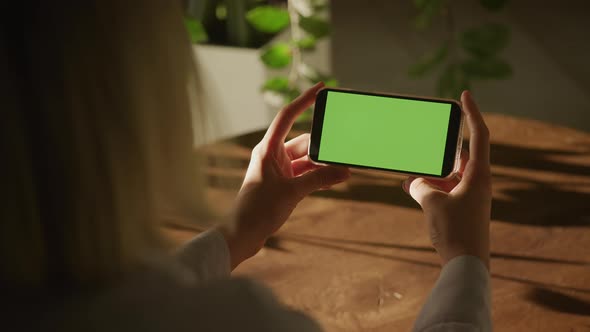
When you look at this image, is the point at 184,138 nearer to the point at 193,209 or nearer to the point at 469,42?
the point at 193,209

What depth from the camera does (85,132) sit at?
39cm

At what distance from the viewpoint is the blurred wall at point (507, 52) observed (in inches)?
86.7

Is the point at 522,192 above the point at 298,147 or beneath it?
beneath

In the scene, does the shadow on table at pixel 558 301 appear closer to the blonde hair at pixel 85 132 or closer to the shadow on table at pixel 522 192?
the shadow on table at pixel 522 192

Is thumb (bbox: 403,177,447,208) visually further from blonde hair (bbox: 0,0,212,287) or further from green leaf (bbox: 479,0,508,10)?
green leaf (bbox: 479,0,508,10)

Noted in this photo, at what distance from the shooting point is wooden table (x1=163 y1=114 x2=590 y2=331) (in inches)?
31.2

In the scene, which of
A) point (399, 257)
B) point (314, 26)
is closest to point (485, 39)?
point (314, 26)

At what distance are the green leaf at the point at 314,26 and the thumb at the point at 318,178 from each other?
923mm

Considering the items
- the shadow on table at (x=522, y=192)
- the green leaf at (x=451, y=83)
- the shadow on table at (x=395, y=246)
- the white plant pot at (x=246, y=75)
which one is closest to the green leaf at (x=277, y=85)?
the white plant pot at (x=246, y=75)

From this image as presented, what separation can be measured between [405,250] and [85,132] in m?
0.62

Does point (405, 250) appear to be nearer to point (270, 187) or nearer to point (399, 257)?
point (399, 257)

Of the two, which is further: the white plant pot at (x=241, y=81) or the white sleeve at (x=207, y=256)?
the white plant pot at (x=241, y=81)

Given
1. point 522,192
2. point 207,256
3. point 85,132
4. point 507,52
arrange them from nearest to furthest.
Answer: point 85,132
point 207,256
point 522,192
point 507,52

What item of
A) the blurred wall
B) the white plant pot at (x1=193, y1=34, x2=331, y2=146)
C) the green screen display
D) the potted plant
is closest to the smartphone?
the green screen display
